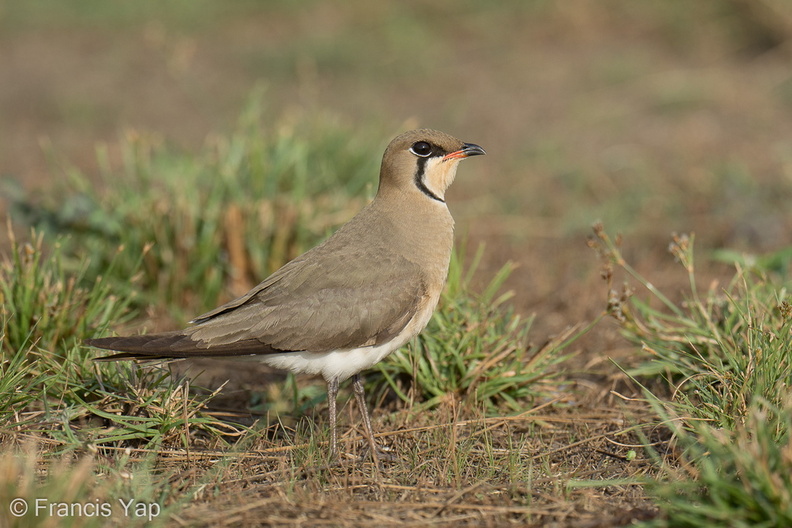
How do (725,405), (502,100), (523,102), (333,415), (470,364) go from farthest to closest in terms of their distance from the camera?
(502,100) < (523,102) < (470,364) < (333,415) < (725,405)

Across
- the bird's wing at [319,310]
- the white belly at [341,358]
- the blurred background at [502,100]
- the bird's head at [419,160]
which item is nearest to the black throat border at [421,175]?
the bird's head at [419,160]

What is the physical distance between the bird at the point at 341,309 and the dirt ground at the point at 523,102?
97cm

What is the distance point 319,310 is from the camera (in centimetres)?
400

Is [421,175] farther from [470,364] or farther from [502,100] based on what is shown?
[502,100]

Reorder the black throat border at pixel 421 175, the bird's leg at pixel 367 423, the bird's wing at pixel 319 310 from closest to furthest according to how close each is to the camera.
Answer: the bird's leg at pixel 367 423, the bird's wing at pixel 319 310, the black throat border at pixel 421 175

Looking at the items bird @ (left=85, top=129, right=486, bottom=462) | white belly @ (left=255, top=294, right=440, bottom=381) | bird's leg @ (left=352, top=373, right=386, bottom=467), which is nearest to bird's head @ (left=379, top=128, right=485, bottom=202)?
bird @ (left=85, top=129, right=486, bottom=462)

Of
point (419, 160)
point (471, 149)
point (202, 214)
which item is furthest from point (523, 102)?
point (419, 160)

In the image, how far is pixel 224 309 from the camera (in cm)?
410

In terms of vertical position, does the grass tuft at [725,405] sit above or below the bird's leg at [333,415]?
above

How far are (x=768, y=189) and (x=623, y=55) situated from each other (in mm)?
4869

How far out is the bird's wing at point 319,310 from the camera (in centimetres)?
393

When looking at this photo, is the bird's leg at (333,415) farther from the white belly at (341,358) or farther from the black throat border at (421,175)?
the black throat border at (421,175)

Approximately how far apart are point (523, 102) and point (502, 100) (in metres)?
0.28

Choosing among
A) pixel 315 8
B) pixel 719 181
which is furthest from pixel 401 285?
pixel 315 8
